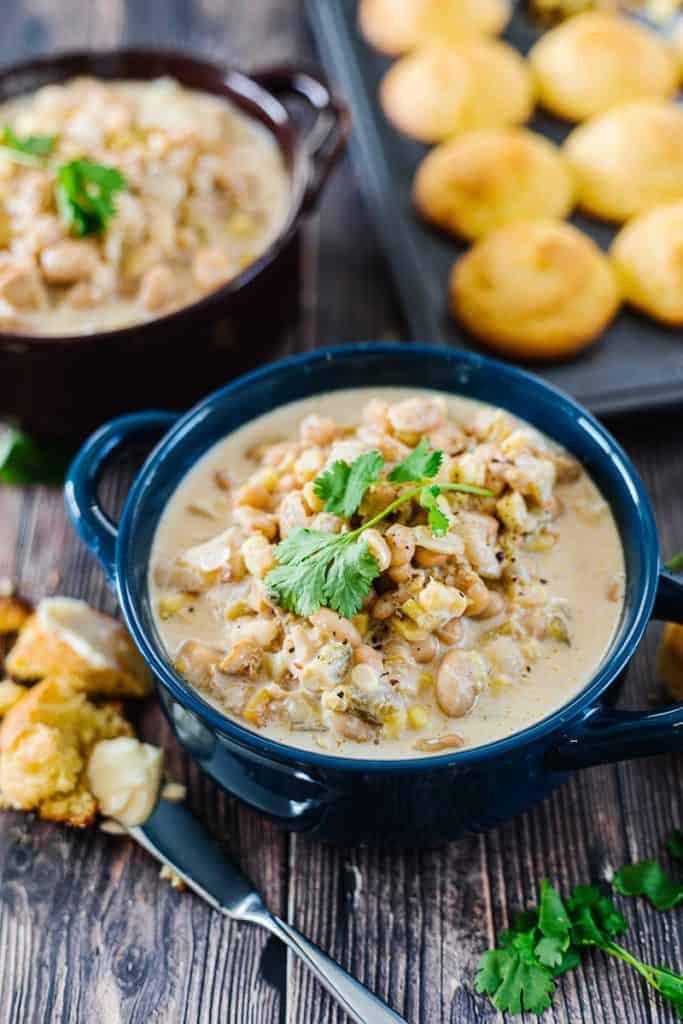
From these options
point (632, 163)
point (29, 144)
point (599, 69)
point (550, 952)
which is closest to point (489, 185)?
point (632, 163)

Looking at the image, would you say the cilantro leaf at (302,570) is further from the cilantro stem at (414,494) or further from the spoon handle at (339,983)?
the spoon handle at (339,983)

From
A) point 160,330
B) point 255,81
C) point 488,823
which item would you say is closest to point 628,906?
point 488,823

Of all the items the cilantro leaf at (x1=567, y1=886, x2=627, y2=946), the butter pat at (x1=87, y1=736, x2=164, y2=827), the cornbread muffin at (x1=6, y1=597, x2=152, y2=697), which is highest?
the cornbread muffin at (x1=6, y1=597, x2=152, y2=697)

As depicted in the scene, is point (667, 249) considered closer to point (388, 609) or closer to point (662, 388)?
point (662, 388)

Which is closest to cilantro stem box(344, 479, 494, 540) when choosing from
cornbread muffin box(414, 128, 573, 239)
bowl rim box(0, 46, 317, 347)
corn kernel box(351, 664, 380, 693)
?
corn kernel box(351, 664, 380, 693)

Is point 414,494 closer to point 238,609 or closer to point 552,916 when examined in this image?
point 238,609

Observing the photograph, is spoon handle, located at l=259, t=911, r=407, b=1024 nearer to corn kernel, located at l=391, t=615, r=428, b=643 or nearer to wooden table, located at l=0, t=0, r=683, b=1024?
wooden table, located at l=0, t=0, r=683, b=1024
